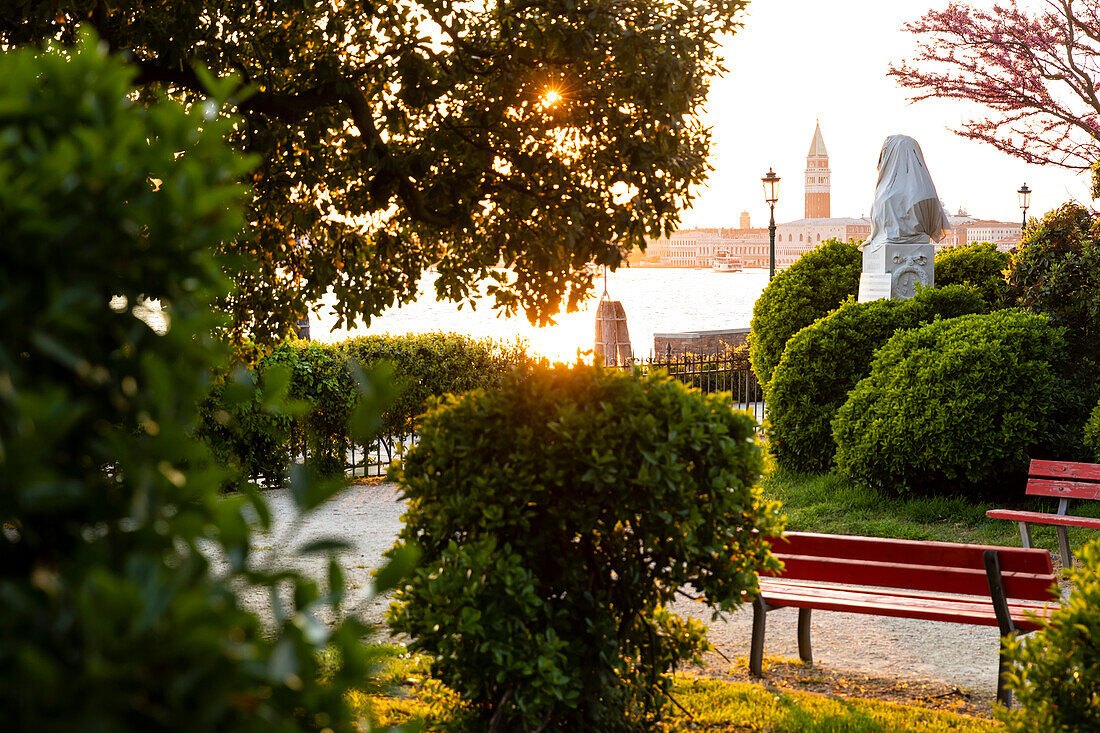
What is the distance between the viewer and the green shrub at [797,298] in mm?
12445

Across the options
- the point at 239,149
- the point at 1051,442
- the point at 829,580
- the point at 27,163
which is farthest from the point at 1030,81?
the point at 27,163

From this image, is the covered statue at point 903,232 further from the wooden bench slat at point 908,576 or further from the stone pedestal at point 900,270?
the wooden bench slat at point 908,576

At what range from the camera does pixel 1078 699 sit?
2.79m

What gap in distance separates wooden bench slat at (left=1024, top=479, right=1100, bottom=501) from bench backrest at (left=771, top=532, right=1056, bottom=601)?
104 inches

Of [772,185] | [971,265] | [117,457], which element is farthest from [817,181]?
[117,457]

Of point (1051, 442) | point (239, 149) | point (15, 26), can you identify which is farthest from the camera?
point (1051, 442)

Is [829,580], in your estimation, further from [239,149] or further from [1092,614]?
[239,149]

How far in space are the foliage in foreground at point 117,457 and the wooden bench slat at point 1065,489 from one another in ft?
24.4

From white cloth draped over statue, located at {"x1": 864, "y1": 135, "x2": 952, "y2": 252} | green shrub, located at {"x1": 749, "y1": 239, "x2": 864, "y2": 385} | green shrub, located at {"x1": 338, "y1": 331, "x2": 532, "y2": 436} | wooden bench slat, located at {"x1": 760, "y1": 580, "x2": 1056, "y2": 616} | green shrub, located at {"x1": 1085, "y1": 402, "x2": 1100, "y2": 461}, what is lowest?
wooden bench slat, located at {"x1": 760, "y1": 580, "x2": 1056, "y2": 616}

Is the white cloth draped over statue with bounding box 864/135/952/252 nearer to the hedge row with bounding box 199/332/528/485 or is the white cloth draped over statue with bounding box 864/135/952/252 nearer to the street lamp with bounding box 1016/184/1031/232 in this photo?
the hedge row with bounding box 199/332/528/485

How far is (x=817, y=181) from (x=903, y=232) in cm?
8530

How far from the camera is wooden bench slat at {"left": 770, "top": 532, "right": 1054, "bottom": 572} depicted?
4.70 metres

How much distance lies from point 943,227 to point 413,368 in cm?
→ 760

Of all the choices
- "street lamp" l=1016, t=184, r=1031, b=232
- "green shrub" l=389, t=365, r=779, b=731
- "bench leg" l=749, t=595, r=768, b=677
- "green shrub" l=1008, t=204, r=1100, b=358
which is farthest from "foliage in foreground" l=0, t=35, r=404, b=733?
"street lamp" l=1016, t=184, r=1031, b=232
